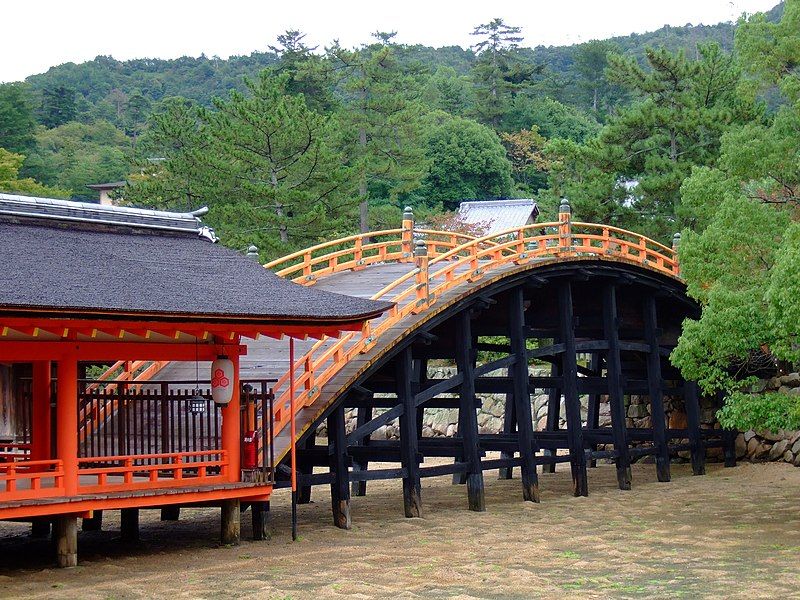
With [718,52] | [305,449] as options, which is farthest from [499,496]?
[718,52]

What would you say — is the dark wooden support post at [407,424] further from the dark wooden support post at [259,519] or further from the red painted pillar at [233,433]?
the red painted pillar at [233,433]

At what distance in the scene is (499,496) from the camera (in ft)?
76.1

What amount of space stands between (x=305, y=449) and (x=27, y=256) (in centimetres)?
589

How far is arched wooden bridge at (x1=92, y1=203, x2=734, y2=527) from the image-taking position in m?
18.1

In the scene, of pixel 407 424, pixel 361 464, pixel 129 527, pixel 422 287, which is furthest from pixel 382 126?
pixel 129 527

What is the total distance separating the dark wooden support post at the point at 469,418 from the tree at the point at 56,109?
177ft

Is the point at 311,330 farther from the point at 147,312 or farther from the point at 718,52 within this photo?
the point at 718,52

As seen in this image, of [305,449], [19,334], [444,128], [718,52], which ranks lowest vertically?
[305,449]

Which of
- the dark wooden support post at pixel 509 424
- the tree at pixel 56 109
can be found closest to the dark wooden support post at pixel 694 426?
the dark wooden support post at pixel 509 424

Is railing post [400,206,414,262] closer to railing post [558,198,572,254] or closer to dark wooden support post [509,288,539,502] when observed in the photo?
railing post [558,198,572,254]

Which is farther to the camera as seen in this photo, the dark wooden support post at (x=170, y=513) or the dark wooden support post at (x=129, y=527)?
the dark wooden support post at (x=170, y=513)

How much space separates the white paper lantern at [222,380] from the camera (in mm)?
15539

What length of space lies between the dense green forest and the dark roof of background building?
17.9ft

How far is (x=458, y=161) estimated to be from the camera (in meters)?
52.2
